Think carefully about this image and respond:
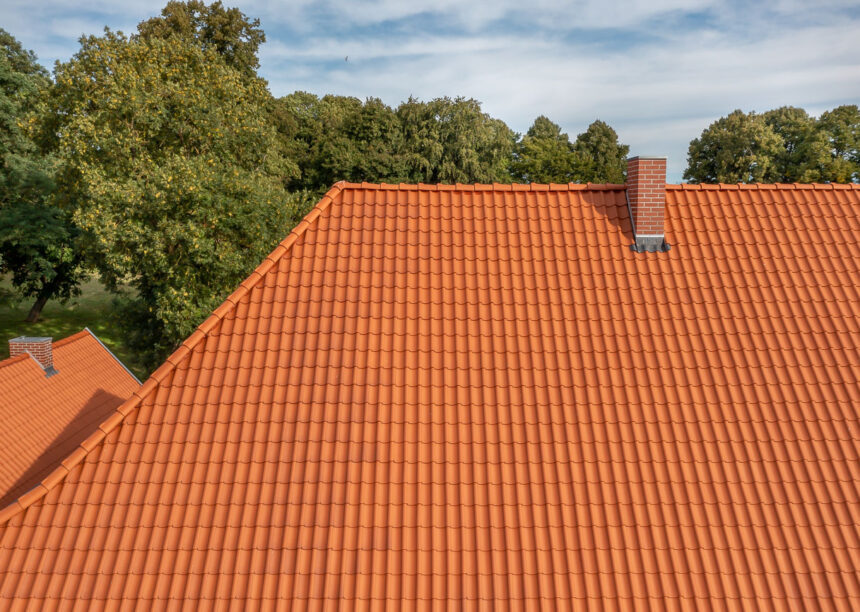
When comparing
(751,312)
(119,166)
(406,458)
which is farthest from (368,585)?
(119,166)

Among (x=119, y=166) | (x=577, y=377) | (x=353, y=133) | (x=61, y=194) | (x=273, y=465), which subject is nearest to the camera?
(x=273, y=465)

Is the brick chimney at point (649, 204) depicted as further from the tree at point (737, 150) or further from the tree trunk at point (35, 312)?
the tree at point (737, 150)

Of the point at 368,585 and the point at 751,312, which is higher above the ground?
the point at 751,312

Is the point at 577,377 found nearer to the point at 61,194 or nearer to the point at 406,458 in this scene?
the point at 406,458

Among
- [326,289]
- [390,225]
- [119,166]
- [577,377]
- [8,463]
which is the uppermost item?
[119,166]

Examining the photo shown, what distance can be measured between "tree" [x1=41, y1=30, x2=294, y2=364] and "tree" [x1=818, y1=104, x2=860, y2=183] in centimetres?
4426

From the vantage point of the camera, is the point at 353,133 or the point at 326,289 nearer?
the point at 326,289

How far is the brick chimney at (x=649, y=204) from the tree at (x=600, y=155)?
52219 millimetres

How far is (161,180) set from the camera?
17.0m

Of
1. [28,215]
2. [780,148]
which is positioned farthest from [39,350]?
[780,148]

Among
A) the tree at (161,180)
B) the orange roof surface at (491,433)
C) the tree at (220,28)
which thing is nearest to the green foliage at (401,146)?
the tree at (220,28)

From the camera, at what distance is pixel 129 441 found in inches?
230

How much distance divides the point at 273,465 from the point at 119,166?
55.1 ft

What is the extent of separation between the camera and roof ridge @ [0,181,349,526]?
539 centimetres
